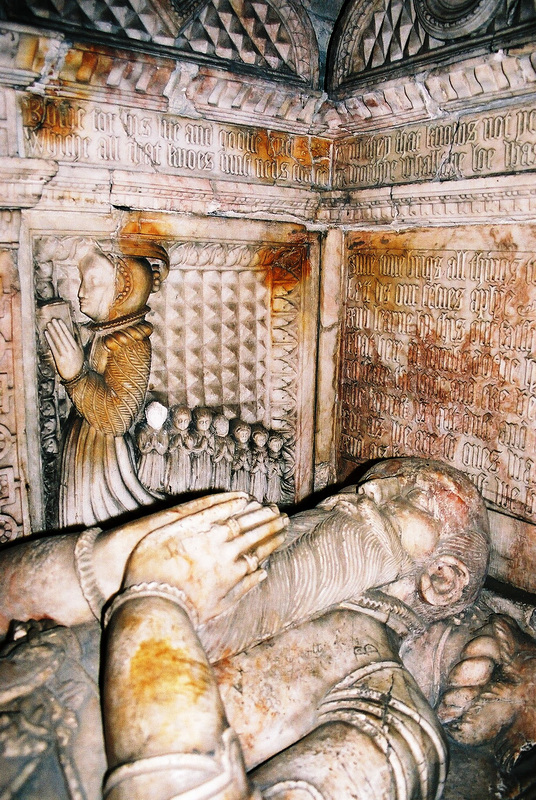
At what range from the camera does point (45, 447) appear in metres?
3.04

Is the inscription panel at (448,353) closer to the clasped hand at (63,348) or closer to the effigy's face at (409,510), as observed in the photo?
the effigy's face at (409,510)

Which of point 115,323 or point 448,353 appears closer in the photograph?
point 115,323

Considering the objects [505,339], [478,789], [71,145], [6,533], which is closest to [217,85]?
[71,145]

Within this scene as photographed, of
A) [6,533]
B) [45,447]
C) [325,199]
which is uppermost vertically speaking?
[325,199]

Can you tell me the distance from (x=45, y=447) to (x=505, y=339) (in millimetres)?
2383

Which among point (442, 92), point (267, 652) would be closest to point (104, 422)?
point (267, 652)

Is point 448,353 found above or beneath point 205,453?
above

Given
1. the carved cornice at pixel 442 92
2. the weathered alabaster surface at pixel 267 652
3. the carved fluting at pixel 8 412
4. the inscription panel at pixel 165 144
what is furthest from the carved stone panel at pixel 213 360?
the weathered alabaster surface at pixel 267 652

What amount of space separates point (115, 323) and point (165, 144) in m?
0.97

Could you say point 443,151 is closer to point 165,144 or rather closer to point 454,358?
point 454,358

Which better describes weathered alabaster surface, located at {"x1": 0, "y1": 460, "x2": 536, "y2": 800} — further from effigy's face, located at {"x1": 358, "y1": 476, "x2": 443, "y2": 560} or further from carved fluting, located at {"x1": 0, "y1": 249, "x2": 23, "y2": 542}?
carved fluting, located at {"x1": 0, "y1": 249, "x2": 23, "y2": 542}

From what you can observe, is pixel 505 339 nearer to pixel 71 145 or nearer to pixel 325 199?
pixel 325 199

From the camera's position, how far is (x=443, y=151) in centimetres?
305

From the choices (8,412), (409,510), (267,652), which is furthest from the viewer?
(8,412)
